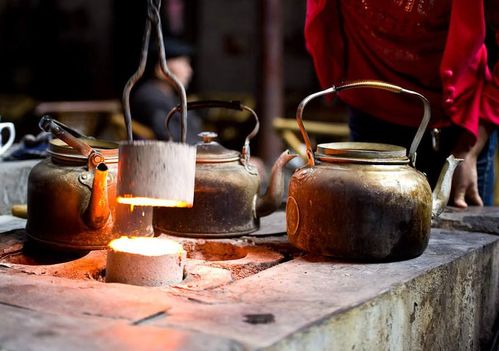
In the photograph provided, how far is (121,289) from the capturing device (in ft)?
7.75

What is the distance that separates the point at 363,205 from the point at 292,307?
2.11 feet

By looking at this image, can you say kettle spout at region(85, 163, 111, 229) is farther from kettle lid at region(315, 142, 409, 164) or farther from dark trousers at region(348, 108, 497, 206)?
dark trousers at region(348, 108, 497, 206)

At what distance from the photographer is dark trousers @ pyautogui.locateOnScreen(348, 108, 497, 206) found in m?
3.66

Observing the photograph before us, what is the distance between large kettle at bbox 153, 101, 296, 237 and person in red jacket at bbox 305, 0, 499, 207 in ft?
2.35

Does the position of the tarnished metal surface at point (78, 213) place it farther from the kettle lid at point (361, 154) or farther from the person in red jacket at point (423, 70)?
the person in red jacket at point (423, 70)

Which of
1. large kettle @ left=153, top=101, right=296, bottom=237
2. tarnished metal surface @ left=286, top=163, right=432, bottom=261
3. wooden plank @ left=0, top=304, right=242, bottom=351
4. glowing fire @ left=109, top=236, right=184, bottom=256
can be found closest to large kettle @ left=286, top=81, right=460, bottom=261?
tarnished metal surface @ left=286, top=163, right=432, bottom=261

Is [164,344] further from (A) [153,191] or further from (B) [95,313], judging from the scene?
(A) [153,191]

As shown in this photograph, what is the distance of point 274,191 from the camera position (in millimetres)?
3225

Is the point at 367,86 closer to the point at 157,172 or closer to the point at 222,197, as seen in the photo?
the point at 222,197

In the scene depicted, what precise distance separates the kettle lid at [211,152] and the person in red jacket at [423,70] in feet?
2.68

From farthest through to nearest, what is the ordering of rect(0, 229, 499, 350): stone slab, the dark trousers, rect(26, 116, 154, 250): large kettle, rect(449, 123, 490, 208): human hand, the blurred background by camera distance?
the blurred background
the dark trousers
rect(449, 123, 490, 208): human hand
rect(26, 116, 154, 250): large kettle
rect(0, 229, 499, 350): stone slab

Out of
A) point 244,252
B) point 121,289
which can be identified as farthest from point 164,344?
point 244,252

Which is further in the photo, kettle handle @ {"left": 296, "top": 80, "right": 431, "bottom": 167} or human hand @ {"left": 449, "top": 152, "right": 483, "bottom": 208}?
human hand @ {"left": 449, "top": 152, "right": 483, "bottom": 208}

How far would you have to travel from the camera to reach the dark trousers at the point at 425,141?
12.0 feet
